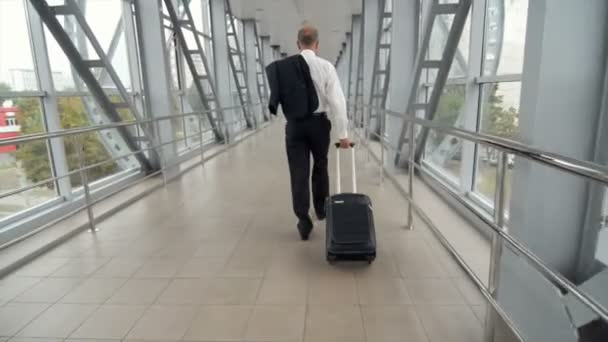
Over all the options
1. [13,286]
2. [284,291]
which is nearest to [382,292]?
[284,291]

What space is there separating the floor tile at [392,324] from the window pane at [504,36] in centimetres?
178

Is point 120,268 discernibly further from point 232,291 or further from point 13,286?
point 232,291

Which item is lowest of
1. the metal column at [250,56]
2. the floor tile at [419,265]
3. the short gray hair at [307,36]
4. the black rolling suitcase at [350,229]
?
the floor tile at [419,265]

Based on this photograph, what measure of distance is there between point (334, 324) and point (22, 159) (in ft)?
9.84

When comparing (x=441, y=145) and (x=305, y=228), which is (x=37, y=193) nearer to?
(x=305, y=228)

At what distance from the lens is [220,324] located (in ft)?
5.70

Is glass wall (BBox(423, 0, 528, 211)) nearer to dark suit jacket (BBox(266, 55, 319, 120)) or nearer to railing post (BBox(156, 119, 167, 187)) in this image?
dark suit jacket (BBox(266, 55, 319, 120))

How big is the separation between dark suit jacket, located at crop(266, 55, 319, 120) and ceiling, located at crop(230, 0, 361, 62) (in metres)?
5.74

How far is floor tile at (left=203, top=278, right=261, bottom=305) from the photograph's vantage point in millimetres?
1922

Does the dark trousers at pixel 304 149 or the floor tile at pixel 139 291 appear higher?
the dark trousers at pixel 304 149

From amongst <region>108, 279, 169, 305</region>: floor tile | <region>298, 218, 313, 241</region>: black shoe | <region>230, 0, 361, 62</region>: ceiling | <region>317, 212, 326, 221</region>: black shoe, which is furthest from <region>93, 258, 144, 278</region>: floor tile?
<region>230, 0, 361, 62</region>: ceiling

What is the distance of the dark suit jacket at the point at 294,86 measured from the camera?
239 centimetres

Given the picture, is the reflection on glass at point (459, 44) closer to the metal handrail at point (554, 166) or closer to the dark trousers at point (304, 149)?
the dark trousers at point (304, 149)

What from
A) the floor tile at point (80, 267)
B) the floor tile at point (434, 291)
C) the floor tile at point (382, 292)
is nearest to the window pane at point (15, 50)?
the floor tile at point (80, 267)
